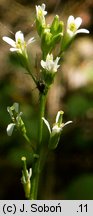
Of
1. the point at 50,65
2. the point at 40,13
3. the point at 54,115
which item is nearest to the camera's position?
the point at 50,65

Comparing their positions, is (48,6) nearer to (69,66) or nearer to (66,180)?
(69,66)

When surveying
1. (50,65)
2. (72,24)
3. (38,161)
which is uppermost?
(72,24)

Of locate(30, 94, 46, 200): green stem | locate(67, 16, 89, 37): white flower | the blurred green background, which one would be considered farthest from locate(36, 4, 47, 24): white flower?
the blurred green background

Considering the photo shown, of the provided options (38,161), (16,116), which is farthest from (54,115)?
(38,161)

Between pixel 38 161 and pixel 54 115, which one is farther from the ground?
pixel 54 115

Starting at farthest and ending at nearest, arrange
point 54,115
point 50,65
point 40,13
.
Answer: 1. point 54,115
2. point 40,13
3. point 50,65

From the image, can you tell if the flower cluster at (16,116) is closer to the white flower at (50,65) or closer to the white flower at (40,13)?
the white flower at (50,65)

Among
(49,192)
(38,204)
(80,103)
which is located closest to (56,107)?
(80,103)

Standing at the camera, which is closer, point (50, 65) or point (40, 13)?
point (50, 65)

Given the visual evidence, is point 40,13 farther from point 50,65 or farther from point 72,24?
point 50,65

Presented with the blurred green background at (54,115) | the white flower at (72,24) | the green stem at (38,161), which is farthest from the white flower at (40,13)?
the blurred green background at (54,115)
